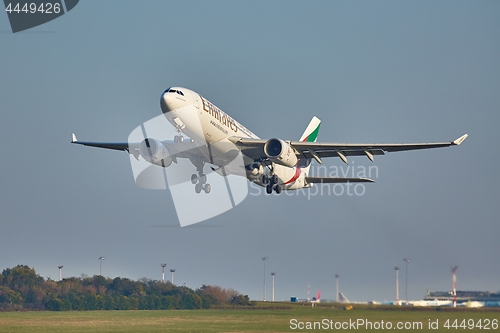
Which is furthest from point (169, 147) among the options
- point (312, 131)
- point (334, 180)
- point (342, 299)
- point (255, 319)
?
point (342, 299)

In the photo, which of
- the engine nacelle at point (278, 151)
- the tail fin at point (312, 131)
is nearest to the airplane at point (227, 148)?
the engine nacelle at point (278, 151)

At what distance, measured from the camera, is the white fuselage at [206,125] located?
33.6 m

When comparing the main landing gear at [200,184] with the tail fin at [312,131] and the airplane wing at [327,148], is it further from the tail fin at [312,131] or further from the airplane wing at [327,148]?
the tail fin at [312,131]

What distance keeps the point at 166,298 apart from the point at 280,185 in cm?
944

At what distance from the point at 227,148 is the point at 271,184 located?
4.81 m

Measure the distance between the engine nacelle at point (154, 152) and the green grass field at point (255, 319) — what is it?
8988mm

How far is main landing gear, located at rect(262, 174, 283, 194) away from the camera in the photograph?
130ft

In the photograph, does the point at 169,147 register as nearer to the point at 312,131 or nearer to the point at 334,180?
the point at 334,180

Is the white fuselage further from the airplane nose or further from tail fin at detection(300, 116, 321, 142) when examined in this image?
tail fin at detection(300, 116, 321, 142)

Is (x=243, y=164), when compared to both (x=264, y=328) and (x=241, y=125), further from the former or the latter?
(x=264, y=328)

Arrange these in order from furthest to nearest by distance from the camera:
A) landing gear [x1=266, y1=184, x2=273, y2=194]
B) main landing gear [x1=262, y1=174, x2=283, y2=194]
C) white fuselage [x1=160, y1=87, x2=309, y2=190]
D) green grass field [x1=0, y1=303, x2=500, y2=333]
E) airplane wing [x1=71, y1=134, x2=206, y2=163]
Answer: landing gear [x1=266, y1=184, x2=273, y2=194] → main landing gear [x1=262, y1=174, x2=283, y2=194] → airplane wing [x1=71, y1=134, x2=206, y2=163] → white fuselage [x1=160, y1=87, x2=309, y2=190] → green grass field [x1=0, y1=303, x2=500, y2=333]

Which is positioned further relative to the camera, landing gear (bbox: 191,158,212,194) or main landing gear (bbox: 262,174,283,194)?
landing gear (bbox: 191,158,212,194)

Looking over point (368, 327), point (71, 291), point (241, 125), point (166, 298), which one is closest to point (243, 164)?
point (241, 125)
